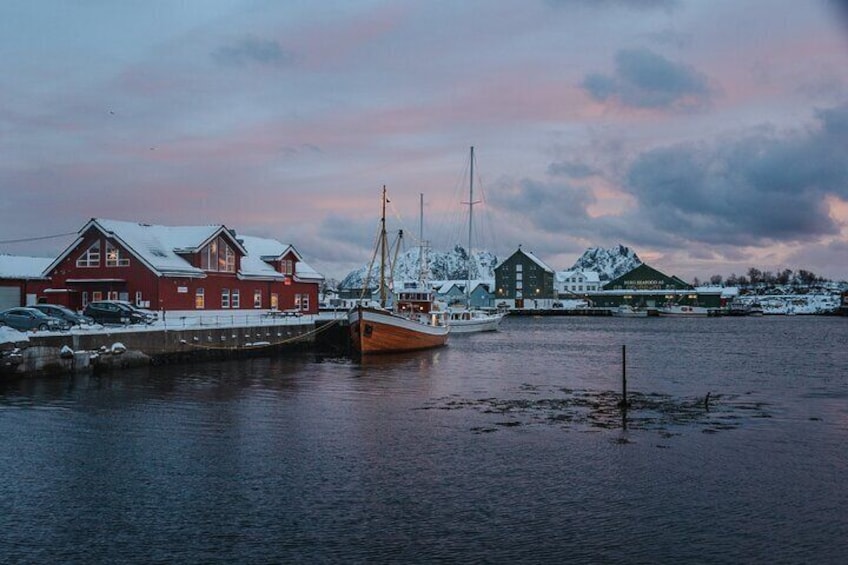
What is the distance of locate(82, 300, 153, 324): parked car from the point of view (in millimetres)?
51219

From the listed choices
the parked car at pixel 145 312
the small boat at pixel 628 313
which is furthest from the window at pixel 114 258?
the small boat at pixel 628 313

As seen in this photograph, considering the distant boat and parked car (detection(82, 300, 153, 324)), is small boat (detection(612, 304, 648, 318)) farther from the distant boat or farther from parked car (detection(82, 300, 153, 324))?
parked car (detection(82, 300, 153, 324))

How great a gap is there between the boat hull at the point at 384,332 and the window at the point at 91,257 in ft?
66.0

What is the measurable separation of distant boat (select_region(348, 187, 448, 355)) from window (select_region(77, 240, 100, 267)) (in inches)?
789

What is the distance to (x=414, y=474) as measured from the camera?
20.0 meters

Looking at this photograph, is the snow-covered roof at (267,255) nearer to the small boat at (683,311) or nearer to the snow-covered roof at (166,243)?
the snow-covered roof at (166,243)

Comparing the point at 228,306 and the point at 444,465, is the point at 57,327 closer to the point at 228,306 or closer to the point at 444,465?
the point at 228,306

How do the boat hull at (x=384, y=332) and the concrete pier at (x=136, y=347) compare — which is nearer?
the concrete pier at (x=136, y=347)

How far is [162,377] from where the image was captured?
40.7m

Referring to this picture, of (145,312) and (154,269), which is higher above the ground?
(154,269)

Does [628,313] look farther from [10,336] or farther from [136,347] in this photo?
[10,336]

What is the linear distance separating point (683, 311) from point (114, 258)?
159 metres

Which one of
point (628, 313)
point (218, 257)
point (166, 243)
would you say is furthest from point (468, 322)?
point (628, 313)

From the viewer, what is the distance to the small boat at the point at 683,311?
A: 190000 millimetres
